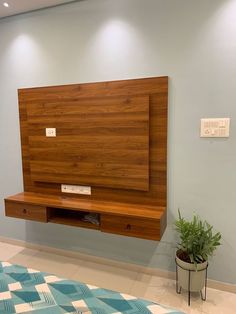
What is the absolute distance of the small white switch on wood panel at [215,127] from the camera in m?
1.94

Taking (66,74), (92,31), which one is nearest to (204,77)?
(92,31)

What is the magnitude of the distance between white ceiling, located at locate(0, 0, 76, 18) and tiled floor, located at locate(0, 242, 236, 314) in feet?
8.45

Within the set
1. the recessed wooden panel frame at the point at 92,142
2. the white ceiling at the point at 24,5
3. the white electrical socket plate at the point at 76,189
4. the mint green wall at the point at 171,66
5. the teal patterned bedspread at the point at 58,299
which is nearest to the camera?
the teal patterned bedspread at the point at 58,299

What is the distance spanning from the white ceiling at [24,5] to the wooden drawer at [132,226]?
2.03 m

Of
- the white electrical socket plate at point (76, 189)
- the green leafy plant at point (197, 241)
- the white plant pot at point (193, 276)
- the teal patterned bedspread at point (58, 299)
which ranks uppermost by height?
the white electrical socket plate at point (76, 189)

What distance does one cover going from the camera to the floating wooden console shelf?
6.91ft

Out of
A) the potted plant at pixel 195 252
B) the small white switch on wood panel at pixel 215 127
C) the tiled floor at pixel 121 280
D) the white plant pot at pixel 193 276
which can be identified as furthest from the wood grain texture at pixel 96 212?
the small white switch on wood panel at pixel 215 127

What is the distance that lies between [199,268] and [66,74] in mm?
2101

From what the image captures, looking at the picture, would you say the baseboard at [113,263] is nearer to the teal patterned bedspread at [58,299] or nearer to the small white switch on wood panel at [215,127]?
the teal patterned bedspread at [58,299]

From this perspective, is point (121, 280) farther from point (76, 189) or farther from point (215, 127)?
point (215, 127)

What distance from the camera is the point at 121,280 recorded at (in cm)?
230

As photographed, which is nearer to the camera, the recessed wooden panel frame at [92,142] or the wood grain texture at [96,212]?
the wood grain texture at [96,212]

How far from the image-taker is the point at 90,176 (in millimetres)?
2379

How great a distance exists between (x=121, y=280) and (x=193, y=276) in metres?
0.70
